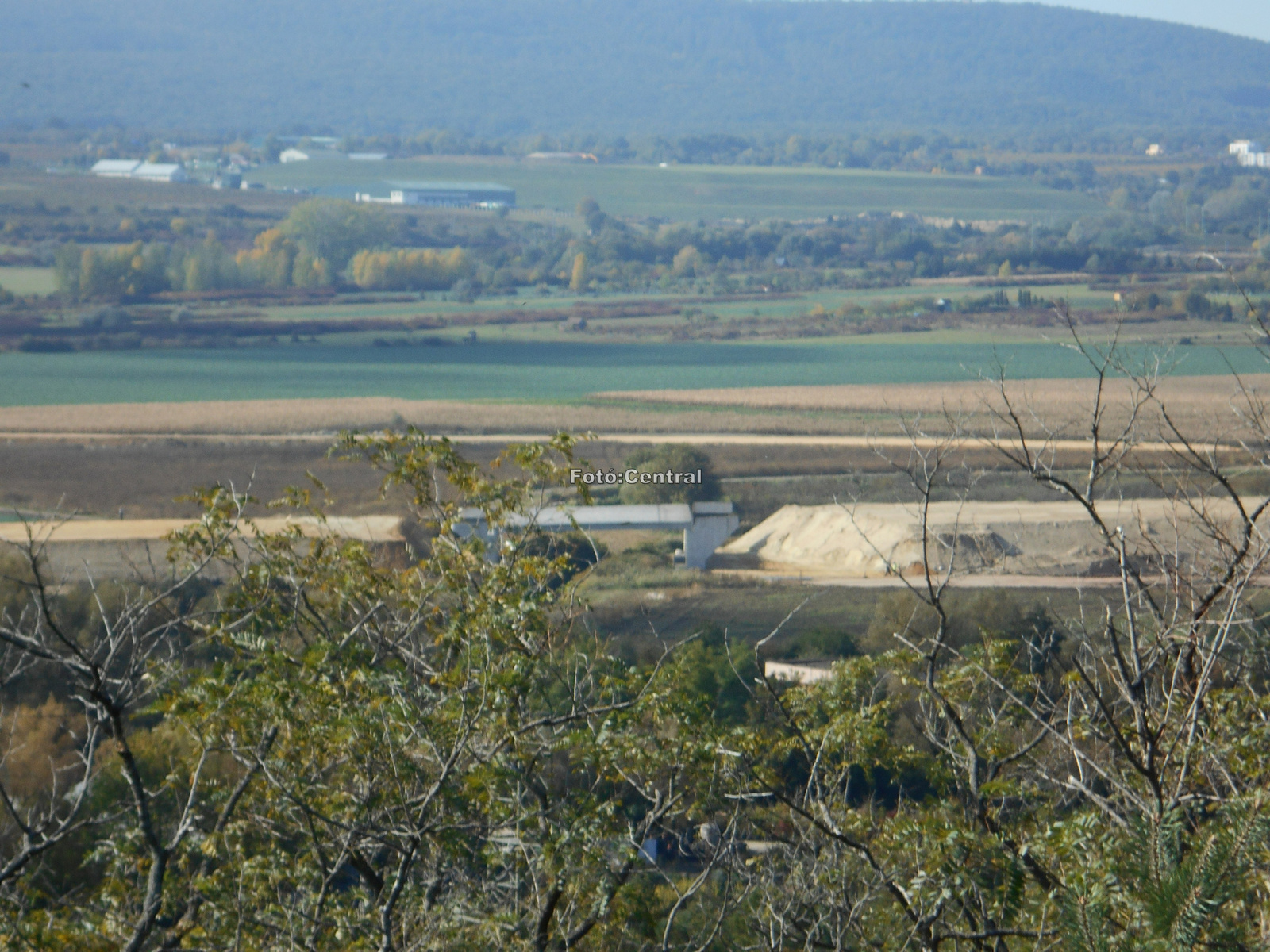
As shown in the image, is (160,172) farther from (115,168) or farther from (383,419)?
(383,419)

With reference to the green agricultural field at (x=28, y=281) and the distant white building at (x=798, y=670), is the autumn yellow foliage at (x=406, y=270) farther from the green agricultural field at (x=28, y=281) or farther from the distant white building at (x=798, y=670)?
the distant white building at (x=798, y=670)

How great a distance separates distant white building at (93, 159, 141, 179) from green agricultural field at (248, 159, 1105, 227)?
15.5m

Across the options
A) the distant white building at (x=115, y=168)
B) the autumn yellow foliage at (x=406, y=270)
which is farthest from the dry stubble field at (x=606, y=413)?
the distant white building at (x=115, y=168)

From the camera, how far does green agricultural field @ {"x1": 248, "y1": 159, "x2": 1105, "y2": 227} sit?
536 ft

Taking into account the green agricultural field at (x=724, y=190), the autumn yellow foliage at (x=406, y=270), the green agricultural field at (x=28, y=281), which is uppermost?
the green agricultural field at (x=724, y=190)

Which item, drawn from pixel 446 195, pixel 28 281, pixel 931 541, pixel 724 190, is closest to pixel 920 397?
pixel 931 541

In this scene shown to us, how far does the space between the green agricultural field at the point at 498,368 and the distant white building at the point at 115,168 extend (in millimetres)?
86520

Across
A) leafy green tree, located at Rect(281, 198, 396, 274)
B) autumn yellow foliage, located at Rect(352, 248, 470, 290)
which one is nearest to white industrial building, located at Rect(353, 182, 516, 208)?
leafy green tree, located at Rect(281, 198, 396, 274)

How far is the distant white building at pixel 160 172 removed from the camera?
161 meters

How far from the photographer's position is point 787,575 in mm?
38625

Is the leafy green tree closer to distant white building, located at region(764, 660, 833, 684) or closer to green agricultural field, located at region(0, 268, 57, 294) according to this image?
green agricultural field, located at region(0, 268, 57, 294)

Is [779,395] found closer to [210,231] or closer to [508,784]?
[508,784]

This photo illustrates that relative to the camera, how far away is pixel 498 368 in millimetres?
78812

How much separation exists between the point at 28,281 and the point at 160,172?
75.1m
